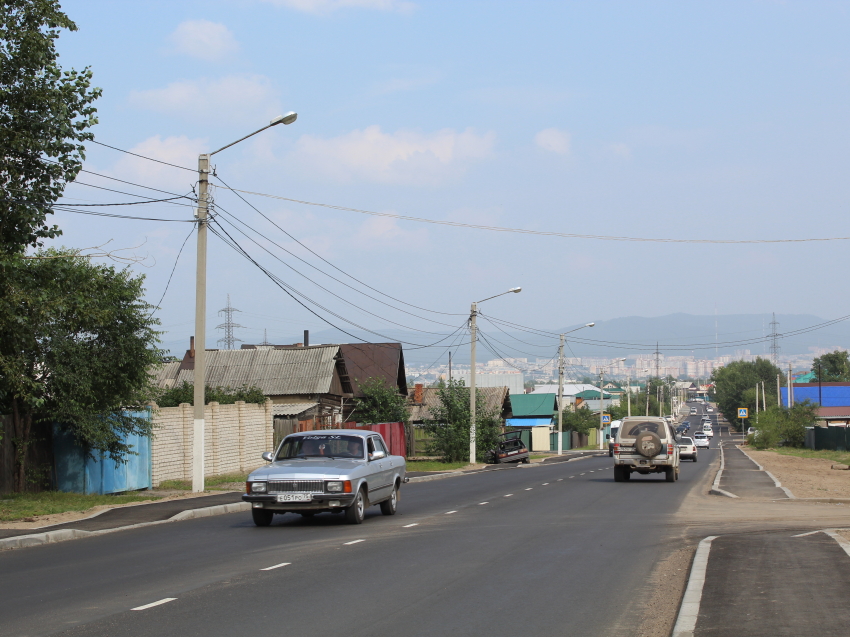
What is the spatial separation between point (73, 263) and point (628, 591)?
14187mm

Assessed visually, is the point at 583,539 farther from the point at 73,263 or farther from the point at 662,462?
the point at 662,462

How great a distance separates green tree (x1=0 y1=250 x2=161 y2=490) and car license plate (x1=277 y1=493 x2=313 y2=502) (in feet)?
17.3

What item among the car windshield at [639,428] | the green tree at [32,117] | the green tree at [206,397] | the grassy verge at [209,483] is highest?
the green tree at [32,117]

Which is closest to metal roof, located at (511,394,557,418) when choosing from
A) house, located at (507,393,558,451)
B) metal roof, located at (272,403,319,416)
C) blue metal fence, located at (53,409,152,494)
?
house, located at (507,393,558,451)

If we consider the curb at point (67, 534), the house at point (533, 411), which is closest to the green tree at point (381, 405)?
the curb at point (67, 534)

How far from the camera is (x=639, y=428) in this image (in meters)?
28.0

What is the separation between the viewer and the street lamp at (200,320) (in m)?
21.5

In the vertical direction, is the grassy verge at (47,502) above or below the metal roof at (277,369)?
below

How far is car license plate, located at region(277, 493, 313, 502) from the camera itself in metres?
14.8

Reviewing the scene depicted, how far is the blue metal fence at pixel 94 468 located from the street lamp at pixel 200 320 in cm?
168

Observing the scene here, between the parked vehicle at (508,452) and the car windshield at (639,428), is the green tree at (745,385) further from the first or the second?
the car windshield at (639,428)

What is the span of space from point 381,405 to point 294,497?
29.6 m

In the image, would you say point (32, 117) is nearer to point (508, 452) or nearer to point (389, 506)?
point (389, 506)

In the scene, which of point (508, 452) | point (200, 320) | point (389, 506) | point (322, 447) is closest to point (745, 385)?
point (508, 452)
